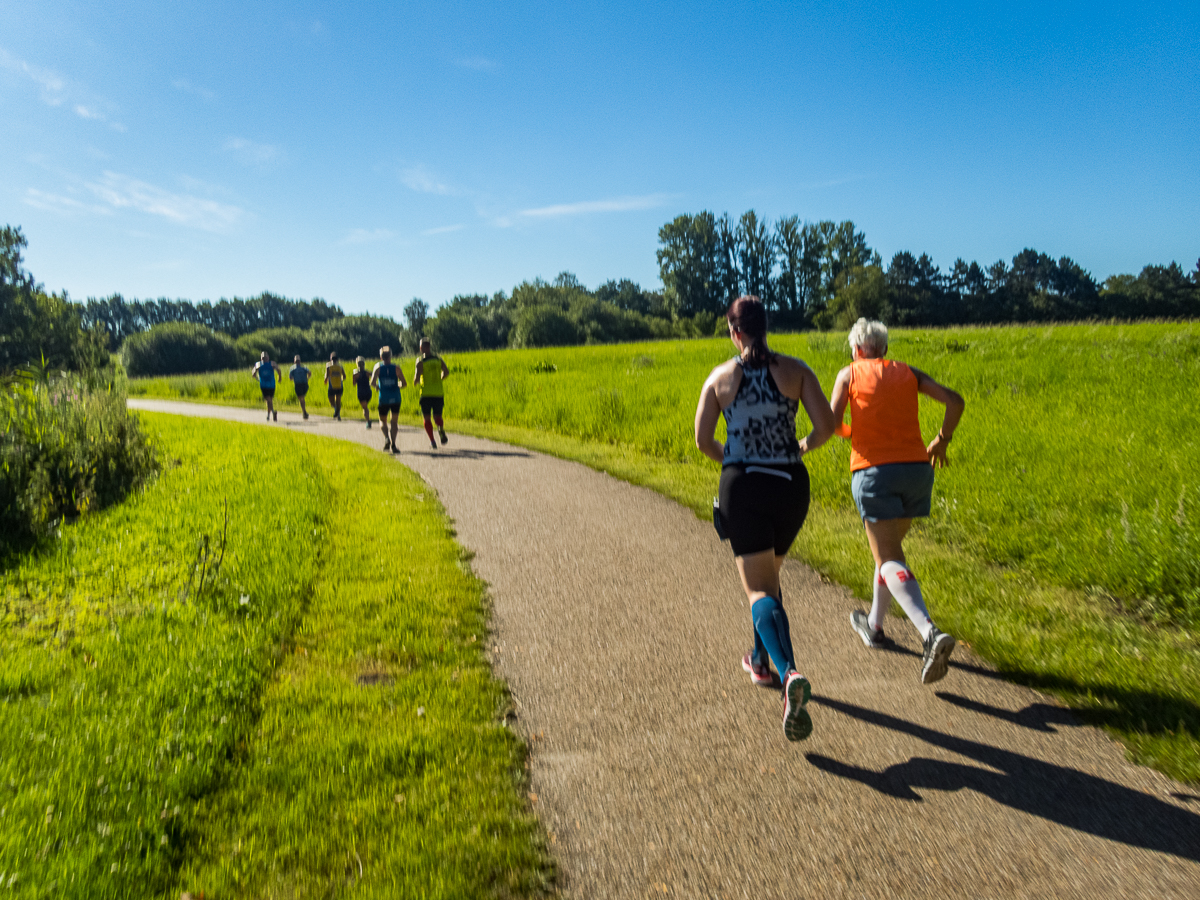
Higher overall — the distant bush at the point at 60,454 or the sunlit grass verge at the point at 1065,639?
the distant bush at the point at 60,454

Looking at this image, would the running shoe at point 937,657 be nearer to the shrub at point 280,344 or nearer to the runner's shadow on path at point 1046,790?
the runner's shadow on path at point 1046,790

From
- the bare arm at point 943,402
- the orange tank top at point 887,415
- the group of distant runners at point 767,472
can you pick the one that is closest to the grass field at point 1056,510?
the group of distant runners at point 767,472

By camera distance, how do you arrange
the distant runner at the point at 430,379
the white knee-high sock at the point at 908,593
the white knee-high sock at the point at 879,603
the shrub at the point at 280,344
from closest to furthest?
A: the white knee-high sock at the point at 908,593
the white knee-high sock at the point at 879,603
the distant runner at the point at 430,379
the shrub at the point at 280,344

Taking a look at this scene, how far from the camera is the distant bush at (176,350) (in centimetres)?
7288

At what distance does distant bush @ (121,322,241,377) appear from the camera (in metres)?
72.9

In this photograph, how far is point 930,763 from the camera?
10.7 feet

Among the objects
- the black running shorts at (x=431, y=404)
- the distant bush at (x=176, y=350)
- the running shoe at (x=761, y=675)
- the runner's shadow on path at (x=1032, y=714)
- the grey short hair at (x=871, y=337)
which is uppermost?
the distant bush at (x=176, y=350)

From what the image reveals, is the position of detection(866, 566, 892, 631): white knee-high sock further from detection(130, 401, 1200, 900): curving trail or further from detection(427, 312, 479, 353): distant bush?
detection(427, 312, 479, 353): distant bush

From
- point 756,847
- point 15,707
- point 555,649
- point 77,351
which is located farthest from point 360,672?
point 77,351

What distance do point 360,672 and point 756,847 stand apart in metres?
2.66

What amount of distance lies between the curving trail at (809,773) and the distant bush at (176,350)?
3198 inches

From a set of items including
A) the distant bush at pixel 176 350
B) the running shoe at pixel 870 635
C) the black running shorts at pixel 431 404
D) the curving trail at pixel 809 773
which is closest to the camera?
the curving trail at pixel 809 773

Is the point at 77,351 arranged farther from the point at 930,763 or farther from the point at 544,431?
the point at 930,763

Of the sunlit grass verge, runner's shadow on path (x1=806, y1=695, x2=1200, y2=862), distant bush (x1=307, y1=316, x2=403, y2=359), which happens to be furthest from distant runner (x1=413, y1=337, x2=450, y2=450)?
distant bush (x1=307, y1=316, x2=403, y2=359)
